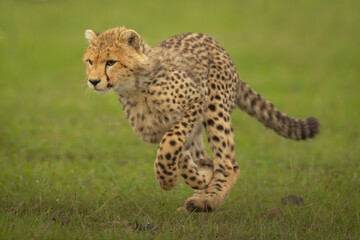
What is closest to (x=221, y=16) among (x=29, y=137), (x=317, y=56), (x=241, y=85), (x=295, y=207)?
(x=317, y=56)

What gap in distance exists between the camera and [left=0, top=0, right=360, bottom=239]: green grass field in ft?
14.0

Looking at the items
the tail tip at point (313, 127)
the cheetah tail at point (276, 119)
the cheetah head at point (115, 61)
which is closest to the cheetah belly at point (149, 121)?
the cheetah head at point (115, 61)

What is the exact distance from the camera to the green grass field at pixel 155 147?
4.28 meters

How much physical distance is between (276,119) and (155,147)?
1.92m

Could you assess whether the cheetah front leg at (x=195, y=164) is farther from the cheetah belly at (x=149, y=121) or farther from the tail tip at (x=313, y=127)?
the tail tip at (x=313, y=127)

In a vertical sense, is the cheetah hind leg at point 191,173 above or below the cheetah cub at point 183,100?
below

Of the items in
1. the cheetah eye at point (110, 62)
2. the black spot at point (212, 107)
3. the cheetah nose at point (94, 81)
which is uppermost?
the cheetah eye at point (110, 62)

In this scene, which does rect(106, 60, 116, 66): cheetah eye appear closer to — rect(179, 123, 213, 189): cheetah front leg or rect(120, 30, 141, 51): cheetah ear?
rect(120, 30, 141, 51): cheetah ear

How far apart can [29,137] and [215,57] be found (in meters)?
3.00

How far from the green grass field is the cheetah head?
33.1 inches

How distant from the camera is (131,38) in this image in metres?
4.54

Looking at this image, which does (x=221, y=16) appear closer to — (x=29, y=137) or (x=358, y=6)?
(x=358, y=6)

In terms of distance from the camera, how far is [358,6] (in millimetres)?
19938

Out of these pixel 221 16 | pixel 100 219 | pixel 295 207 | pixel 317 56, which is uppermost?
pixel 221 16
